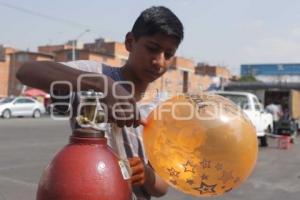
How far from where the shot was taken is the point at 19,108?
102ft

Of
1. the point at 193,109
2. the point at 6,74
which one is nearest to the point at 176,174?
the point at 193,109

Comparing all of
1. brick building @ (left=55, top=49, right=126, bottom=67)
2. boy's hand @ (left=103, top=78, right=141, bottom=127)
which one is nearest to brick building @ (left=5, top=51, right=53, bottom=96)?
brick building @ (left=55, top=49, right=126, bottom=67)

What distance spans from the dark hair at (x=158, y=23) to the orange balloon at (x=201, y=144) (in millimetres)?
239

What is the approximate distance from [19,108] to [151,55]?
30.6 m

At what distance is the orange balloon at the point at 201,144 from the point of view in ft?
5.16

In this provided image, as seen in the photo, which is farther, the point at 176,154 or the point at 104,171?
the point at 176,154

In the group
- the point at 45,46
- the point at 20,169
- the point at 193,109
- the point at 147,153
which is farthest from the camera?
the point at 45,46

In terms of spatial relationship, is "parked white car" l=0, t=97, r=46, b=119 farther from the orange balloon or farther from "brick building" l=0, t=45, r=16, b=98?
the orange balloon

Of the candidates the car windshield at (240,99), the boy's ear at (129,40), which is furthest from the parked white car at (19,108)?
the boy's ear at (129,40)

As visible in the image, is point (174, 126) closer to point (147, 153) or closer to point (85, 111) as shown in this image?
point (147, 153)

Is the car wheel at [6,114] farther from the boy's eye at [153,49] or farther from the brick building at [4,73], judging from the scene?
the boy's eye at [153,49]

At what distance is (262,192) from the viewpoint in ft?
24.9

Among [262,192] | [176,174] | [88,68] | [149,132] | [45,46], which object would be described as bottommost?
[262,192]

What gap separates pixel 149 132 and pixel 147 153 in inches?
5.0
